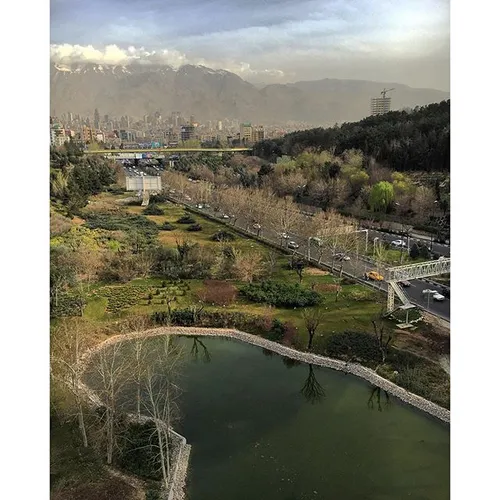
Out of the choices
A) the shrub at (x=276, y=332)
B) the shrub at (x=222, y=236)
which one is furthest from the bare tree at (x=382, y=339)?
the shrub at (x=222, y=236)

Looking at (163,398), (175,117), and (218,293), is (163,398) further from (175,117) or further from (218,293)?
(175,117)

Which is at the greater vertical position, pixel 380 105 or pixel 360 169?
pixel 380 105

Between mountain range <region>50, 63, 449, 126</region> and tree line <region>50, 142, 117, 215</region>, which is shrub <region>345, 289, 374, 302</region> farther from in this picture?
tree line <region>50, 142, 117, 215</region>

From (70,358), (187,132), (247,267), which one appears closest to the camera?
(70,358)

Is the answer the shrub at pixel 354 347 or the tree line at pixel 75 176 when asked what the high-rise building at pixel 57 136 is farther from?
the shrub at pixel 354 347

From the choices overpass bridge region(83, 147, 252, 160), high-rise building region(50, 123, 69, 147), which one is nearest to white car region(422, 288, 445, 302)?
overpass bridge region(83, 147, 252, 160)

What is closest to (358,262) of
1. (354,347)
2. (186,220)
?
(354,347)

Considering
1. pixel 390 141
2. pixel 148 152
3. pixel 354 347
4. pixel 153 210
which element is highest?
pixel 390 141
